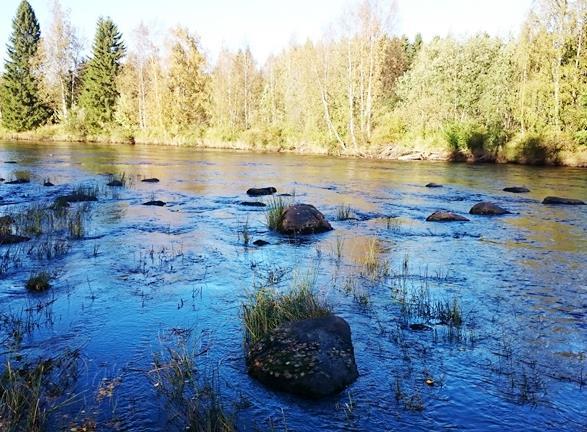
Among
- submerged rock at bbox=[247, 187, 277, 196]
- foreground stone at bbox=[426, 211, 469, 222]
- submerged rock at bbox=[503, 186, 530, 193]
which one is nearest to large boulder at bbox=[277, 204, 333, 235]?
foreground stone at bbox=[426, 211, 469, 222]

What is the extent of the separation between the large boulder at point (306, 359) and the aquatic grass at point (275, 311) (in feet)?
1.40

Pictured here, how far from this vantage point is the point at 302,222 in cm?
1423

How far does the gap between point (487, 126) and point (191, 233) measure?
1334 inches

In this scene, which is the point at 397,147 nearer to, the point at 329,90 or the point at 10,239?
the point at 329,90

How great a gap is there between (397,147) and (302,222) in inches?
1239

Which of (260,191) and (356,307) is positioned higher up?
(260,191)

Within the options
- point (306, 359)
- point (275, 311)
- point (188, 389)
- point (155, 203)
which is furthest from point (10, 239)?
point (306, 359)

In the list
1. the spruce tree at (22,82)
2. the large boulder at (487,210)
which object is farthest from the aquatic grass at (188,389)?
the spruce tree at (22,82)

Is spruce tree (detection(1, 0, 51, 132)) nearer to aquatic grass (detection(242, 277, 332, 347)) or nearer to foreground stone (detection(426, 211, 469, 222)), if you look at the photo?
foreground stone (detection(426, 211, 469, 222))

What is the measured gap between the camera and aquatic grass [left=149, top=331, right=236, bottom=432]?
4984 millimetres

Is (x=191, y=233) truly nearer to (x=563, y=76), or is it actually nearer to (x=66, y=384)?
(x=66, y=384)

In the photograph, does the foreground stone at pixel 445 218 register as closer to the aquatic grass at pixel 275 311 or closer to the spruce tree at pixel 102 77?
the aquatic grass at pixel 275 311

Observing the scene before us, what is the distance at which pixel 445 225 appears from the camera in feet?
51.4

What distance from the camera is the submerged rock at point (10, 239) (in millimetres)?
12103
